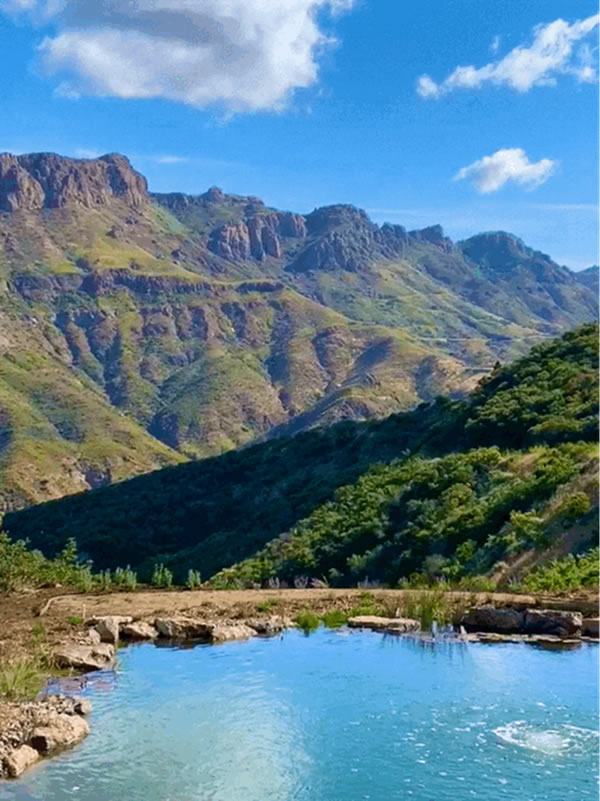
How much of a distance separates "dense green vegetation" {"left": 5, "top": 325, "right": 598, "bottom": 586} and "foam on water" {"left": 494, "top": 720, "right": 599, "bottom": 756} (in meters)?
14.8

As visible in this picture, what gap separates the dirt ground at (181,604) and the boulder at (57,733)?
6180 mm

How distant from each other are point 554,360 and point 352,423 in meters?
18.6

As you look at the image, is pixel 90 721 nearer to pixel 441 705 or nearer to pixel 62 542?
pixel 441 705

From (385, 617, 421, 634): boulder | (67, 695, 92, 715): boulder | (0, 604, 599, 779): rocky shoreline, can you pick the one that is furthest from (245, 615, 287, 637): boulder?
(67, 695, 92, 715): boulder

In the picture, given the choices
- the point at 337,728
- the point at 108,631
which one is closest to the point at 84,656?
the point at 108,631

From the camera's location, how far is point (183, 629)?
22500 mm

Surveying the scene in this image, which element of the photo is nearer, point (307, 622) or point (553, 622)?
point (553, 622)

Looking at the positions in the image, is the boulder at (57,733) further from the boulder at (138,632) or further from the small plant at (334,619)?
the small plant at (334,619)

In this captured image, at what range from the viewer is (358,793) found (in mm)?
12531

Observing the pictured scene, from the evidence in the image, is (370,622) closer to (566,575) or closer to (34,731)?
(566,575)

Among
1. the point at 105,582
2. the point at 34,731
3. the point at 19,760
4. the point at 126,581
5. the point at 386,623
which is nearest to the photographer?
the point at 19,760

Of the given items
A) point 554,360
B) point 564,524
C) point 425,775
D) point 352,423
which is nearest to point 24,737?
point 425,775

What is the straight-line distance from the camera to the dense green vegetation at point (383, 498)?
33000 millimetres

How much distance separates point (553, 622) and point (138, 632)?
33.3 ft
